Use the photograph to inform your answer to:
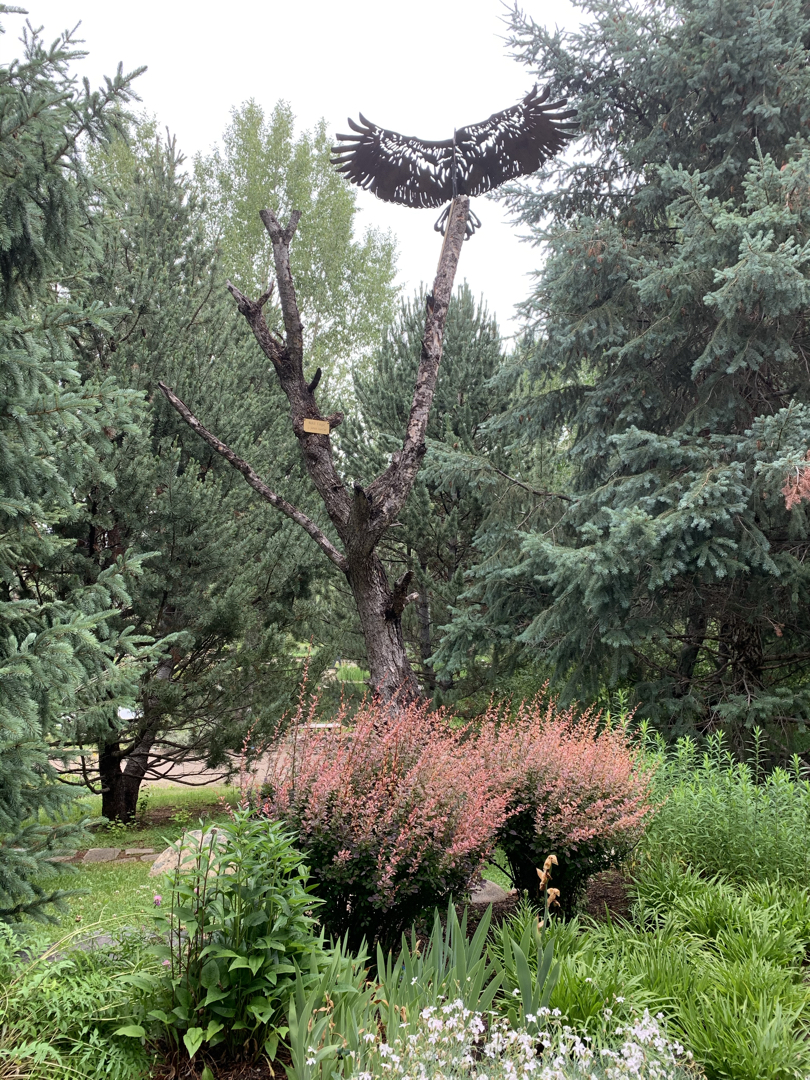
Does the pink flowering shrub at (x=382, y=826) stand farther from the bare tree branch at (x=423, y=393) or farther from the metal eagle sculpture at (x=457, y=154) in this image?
the metal eagle sculpture at (x=457, y=154)

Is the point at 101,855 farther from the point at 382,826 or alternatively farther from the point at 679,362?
the point at 679,362

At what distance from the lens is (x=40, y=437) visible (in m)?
3.43

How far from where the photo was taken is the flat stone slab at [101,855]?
663 centimetres

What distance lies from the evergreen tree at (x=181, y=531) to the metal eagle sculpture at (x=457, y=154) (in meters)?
2.65

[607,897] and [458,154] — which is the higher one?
[458,154]

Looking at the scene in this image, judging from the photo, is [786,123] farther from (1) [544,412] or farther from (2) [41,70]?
(2) [41,70]

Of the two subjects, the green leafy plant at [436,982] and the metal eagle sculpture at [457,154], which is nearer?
the green leafy plant at [436,982]

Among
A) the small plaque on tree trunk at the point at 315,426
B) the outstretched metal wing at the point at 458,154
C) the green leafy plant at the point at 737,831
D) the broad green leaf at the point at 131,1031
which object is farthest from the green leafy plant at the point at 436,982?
the outstretched metal wing at the point at 458,154

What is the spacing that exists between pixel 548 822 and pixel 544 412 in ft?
18.1

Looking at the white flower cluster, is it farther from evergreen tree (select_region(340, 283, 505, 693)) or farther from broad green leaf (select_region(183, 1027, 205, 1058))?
evergreen tree (select_region(340, 283, 505, 693))

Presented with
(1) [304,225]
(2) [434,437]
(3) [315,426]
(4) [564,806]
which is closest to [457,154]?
(3) [315,426]

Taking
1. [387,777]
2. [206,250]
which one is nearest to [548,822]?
[387,777]

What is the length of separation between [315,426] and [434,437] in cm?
404

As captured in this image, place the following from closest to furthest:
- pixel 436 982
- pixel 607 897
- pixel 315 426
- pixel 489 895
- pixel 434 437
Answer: pixel 436 982 < pixel 607 897 < pixel 489 895 < pixel 315 426 < pixel 434 437
